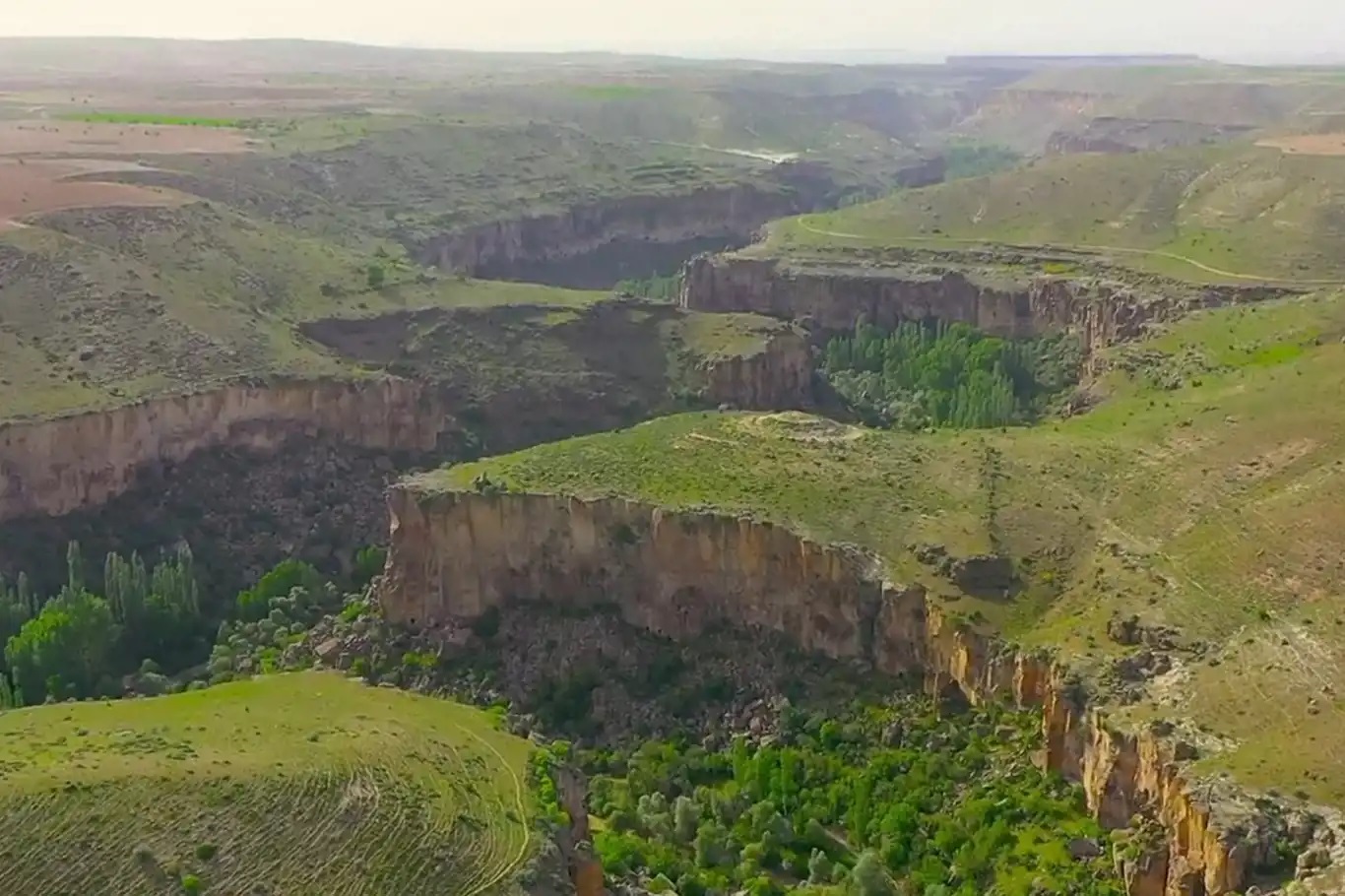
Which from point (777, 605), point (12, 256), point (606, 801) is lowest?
point (606, 801)

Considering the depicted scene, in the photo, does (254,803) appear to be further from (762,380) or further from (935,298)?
(935,298)

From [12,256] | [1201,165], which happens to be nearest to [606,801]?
[12,256]

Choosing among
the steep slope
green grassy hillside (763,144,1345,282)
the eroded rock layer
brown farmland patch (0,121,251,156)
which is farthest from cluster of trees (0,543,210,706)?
brown farmland patch (0,121,251,156)

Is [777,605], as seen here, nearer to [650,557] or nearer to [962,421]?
[650,557]

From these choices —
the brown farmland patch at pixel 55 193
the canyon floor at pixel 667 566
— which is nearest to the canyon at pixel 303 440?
the canyon floor at pixel 667 566

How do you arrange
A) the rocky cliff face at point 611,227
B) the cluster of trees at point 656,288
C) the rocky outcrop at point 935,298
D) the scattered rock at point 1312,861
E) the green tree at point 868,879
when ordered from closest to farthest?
the scattered rock at point 1312,861 < the green tree at point 868,879 < the rocky outcrop at point 935,298 < the cluster of trees at point 656,288 < the rocky cliff face at point 611,227

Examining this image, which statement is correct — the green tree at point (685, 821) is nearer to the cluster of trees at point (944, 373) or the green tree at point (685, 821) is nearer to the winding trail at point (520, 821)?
the winding trail at point (520, 821)
